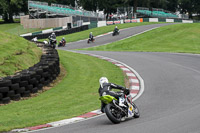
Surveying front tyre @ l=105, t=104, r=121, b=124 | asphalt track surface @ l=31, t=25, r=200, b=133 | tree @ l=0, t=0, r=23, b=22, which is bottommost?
asphalt track surface @ l=31, t=25, r=200, b=133

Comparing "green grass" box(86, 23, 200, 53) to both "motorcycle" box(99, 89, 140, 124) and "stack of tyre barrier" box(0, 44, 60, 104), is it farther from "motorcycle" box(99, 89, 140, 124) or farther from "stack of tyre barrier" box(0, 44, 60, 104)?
"motorcycle" box(99, 89, 140, 124)

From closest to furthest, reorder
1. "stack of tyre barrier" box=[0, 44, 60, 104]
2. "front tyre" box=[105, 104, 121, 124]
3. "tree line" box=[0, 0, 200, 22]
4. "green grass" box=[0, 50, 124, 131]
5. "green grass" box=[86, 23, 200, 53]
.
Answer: "front tyre" box=[105, 104, 121, 124] → "green grass" box=[0, 50, 124, 131] → "stack of tyre barrier" box=[0, 44, 60, 104] → "green grass" box=[86, 23, 200, 53] → "tree line" box=[0, 0, 200, 22]

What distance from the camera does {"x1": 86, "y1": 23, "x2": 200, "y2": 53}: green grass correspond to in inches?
1162

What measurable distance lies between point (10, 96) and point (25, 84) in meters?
0.81

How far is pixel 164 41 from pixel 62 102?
75.9ft

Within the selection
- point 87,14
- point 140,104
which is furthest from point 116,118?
point 87,14

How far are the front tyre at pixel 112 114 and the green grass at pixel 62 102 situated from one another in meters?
1.40

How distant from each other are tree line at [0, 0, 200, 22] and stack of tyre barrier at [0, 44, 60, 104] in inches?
2201

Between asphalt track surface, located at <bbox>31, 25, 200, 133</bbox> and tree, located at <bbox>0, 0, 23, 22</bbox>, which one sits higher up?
tree, located at <bbox>0, 0, 23, 22</bbox>

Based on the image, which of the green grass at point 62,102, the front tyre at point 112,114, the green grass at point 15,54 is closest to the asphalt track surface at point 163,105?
the front tyre at point 112,114

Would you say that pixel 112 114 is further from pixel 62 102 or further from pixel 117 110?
pixel 62 102

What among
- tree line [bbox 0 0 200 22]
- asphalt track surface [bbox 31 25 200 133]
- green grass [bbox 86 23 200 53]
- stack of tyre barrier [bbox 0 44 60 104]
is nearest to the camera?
asphalt track surface [bbox 31 25 200 133]

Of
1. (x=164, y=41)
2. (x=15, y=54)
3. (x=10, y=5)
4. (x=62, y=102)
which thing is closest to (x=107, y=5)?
(x=10, y=5)

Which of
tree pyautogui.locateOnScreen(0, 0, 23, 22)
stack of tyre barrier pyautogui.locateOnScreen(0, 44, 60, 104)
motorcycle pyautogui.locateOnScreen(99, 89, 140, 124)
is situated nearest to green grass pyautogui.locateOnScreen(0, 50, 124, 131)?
stack of tyre barrier pyautogui.locateOnScreen(0, 44, 60, 104)
